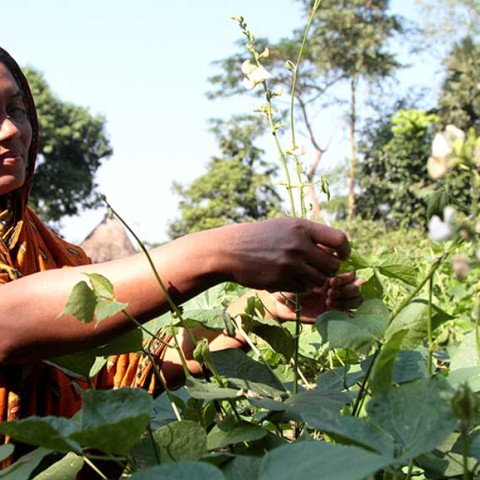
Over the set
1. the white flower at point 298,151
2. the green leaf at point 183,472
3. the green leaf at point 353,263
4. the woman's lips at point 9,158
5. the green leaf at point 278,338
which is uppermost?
the woman's lips at point 9,158

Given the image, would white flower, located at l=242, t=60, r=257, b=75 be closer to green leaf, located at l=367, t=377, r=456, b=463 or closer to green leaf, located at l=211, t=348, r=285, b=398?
green leaf, located at l=211, t=348, r=285, b=398

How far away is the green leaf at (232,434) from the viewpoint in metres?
0.53

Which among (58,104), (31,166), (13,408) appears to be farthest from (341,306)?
(58,104)

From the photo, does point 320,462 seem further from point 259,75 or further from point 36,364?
point 36,364

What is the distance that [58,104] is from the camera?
31.5 m

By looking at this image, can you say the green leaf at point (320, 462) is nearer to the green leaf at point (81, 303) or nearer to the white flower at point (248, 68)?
the green leaf at point (81, 303)

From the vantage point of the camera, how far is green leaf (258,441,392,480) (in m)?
0.34

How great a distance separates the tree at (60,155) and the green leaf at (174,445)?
Result: 30.2m

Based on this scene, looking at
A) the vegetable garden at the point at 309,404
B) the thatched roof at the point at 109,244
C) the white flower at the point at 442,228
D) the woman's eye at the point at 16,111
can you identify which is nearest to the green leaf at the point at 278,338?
the vegetable garden at the point at 309,404

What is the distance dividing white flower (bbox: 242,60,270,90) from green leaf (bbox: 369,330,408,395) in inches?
13.9

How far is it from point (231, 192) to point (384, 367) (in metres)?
25.1

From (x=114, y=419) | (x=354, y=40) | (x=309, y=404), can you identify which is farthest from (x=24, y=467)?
(x=354, y=40)

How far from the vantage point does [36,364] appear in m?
1.17

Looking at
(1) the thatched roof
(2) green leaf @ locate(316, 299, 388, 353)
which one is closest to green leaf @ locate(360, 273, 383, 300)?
(2) green leaf @ locate(316, 299, 388, 353)
